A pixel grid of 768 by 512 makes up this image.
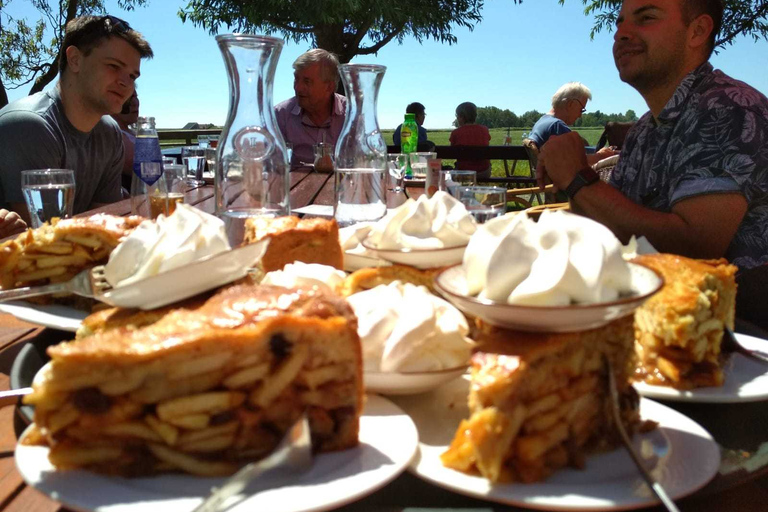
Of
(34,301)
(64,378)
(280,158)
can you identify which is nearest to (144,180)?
(280,158)

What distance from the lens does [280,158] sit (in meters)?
2.42

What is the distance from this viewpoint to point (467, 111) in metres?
13.4

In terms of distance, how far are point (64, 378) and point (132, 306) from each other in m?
0.31

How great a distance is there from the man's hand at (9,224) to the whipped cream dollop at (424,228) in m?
2.49

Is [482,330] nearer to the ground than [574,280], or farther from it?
nearer to the ground

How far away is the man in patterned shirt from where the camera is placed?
9.28ft

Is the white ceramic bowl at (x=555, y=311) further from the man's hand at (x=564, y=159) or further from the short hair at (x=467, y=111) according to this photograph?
the short hair at (x=467, y=111)

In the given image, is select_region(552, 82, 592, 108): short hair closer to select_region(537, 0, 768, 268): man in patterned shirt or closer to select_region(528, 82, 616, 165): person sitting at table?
select_region(528, 82, 616, 165): person sitting at table

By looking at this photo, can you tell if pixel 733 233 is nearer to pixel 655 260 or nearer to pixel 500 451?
pixel 655 260

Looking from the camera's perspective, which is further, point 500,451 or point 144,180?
point 144,180

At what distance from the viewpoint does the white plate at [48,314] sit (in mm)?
1531

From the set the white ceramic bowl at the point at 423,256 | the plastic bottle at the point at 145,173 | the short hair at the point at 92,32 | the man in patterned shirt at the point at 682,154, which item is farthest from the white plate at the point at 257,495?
the short hair at the point at 92,32

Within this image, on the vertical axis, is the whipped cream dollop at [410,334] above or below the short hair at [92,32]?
below

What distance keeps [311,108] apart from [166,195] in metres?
4.76
